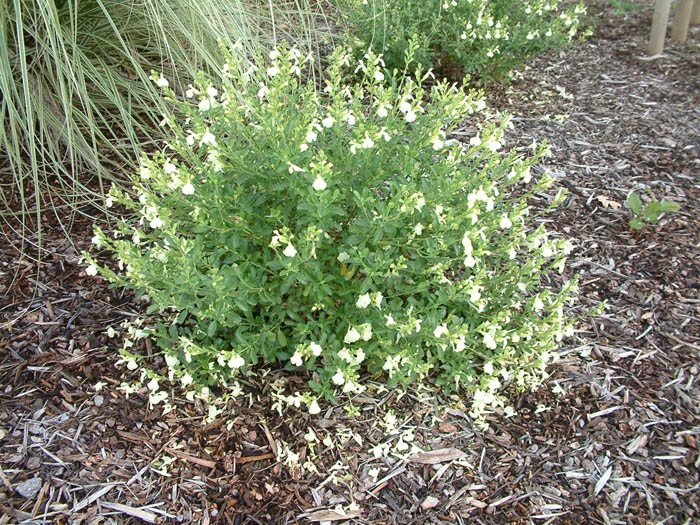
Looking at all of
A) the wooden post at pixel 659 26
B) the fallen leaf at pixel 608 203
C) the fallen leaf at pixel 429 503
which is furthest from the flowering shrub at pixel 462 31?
the fallen leaf at pixel 429 503

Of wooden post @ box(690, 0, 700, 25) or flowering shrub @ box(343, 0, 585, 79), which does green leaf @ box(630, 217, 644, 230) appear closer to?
flowering shrub @ box(343, 0, 585, 79)

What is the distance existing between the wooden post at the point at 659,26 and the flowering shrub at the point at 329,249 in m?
3.27

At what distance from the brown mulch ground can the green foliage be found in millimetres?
278

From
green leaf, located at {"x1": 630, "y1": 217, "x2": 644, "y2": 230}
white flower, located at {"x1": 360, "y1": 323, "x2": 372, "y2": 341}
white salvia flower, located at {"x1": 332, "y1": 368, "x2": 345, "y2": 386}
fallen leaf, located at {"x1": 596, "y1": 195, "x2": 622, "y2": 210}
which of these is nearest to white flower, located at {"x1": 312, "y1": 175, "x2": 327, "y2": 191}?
white flower, located at {"x1": 360, "y1": 323, "x2": 372, "y2": 341}

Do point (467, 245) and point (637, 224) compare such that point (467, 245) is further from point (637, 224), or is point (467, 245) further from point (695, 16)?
Result: point (695, 16)

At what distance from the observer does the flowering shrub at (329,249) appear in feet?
5.57

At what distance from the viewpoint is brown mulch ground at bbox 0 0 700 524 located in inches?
68.6

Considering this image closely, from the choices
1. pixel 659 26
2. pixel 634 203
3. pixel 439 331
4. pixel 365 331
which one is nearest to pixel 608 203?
pixel 634 203

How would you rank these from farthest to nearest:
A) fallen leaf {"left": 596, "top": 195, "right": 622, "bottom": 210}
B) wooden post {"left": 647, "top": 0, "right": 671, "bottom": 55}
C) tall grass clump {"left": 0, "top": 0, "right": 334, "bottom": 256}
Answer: wooden post {"left": 647, "top": 0, "right": 671, "bottom": 55} → fallen leaf {"left": 596, "top": 195, "right": 622, "bottom": 210} → tall grass clump {"left": 0, "top": 0, "right": 334, "bottom": 256}

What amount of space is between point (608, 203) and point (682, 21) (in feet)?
8.96

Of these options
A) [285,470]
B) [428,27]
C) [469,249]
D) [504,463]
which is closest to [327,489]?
[285,470]

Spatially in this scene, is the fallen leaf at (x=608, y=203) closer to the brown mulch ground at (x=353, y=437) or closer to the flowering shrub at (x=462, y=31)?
the brown mulch ground at (x=353, y=437)

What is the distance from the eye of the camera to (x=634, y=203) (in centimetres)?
294

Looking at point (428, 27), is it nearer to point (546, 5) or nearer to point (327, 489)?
point (546, 5)
